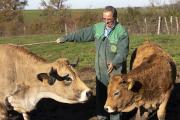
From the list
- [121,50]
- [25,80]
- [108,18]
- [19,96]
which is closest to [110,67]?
[121,50]

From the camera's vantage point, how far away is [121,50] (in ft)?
27.6

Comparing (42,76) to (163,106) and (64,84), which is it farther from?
(163,106)

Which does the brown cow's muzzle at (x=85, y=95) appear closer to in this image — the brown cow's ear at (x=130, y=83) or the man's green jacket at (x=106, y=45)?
the brown cow's ear at (x=130, y=83)

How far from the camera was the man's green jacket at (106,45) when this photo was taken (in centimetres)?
844

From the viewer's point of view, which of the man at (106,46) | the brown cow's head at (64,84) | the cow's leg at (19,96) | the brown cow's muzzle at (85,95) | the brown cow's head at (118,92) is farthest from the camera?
the man at (106,46)

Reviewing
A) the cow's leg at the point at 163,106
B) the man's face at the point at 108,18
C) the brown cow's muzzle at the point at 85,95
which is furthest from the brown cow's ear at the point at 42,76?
the cow's leg at the point at 163,106

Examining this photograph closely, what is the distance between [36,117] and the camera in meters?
9.98

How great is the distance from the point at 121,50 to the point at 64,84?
1.33 m

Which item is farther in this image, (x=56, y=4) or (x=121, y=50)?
(x=56, y=4)

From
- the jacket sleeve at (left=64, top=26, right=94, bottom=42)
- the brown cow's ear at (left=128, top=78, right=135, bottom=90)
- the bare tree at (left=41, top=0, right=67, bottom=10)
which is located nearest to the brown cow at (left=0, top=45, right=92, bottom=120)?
the jacket sleeve at (left=64, top=26, right=94, bottom=42)

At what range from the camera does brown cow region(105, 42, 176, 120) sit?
7945mm

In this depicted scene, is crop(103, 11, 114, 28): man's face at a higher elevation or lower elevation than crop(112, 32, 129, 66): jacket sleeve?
higher

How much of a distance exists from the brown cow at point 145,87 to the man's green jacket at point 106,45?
1.25 feet

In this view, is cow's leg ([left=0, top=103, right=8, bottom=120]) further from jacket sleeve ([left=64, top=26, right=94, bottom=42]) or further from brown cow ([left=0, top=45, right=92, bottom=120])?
jacket sleeve ([left=64, top=26, right=94, bottom=42])
